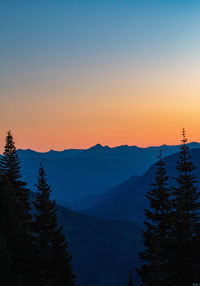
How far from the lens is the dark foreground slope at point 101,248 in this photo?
375ft

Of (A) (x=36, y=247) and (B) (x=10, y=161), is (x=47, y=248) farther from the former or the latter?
(B) (x=10, y=161)

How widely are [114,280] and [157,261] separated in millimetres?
102254

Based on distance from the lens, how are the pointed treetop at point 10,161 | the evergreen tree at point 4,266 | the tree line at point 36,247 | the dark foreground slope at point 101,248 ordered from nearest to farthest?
the evergreen tree at point 4,266 → the tree line at point 36,247 → the pointed treetop at point 10,161 → the dark foreground slope at point 101,248

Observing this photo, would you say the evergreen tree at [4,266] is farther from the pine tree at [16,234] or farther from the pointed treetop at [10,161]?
the pointed treetop at [10,161]

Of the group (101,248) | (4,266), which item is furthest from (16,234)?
(101,248)

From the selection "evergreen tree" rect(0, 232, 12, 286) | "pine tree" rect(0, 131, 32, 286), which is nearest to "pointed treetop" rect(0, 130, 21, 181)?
"pine tree" rect(0, 131, 32, 286)

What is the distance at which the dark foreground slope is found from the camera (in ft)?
375

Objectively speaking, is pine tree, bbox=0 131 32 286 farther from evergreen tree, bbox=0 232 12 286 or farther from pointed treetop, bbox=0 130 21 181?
pointed treetop, bbox=0 130 21 181

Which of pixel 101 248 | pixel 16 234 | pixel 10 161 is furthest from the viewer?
pixel 101 248

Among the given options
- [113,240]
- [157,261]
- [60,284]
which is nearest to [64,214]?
[113,240]

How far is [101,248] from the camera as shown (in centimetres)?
13912

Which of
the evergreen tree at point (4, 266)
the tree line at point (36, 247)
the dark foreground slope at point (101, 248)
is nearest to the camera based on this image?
the evergreen tree at point (4, 266)

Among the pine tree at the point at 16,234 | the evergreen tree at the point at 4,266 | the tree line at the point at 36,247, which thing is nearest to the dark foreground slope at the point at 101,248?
the pine tree at the point at 16,234

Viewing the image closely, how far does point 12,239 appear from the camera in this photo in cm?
2952
